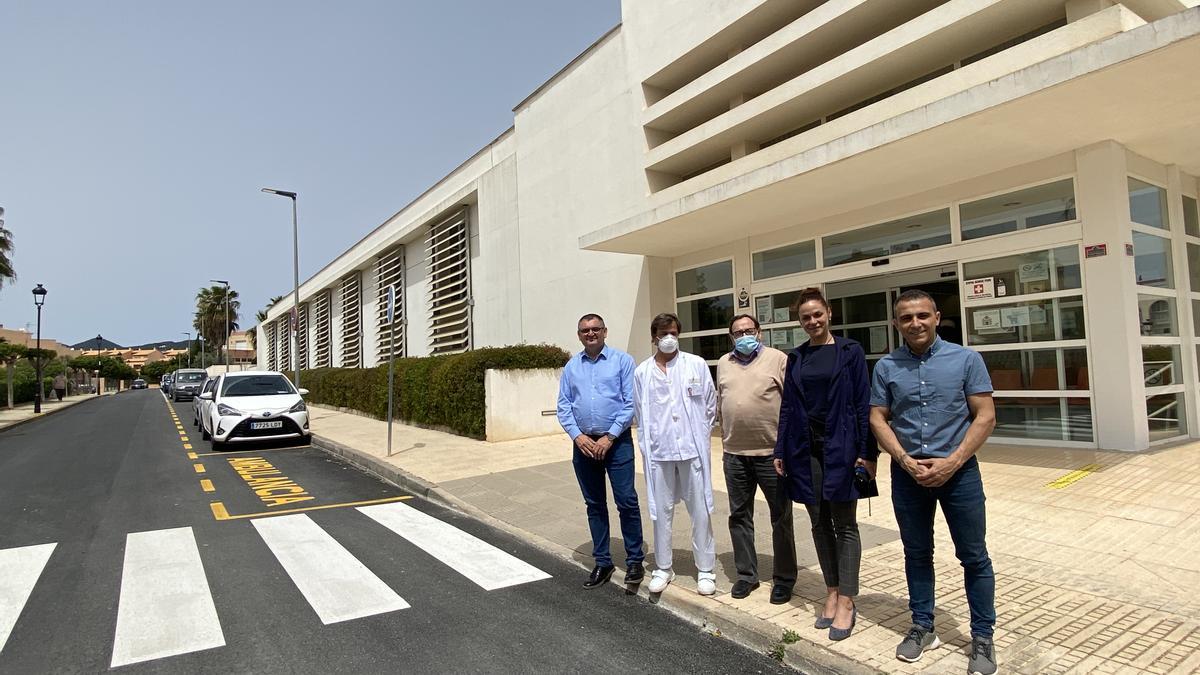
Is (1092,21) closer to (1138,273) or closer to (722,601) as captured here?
(1138,273)

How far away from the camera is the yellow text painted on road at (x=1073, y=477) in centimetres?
681

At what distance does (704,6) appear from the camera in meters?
13.4

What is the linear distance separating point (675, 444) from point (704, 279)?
9.87 m

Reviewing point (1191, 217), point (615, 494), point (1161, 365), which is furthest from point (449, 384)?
point (1191, 217)

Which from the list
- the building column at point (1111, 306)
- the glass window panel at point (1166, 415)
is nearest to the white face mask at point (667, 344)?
the building column at point (1111, 306)

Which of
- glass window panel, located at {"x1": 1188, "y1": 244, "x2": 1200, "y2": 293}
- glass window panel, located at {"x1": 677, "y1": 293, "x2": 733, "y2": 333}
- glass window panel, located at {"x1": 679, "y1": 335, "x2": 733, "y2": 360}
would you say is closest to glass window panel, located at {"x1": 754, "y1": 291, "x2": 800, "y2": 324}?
glass window panel, located at {"x1": 677, "y1": 293, "x2": 733, "y2": 333}

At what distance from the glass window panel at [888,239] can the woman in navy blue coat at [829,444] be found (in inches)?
279

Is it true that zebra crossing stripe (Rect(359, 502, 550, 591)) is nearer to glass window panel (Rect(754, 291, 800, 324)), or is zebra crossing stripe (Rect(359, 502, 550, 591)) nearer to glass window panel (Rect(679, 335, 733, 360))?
glass window panel (Rect(754, 291, 800, 324))

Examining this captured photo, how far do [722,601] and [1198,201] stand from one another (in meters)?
10.6

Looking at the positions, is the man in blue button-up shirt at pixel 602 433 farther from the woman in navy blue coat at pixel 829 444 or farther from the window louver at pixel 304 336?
the window louver at pixel 304 336

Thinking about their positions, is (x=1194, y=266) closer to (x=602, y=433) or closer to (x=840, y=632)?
(x=840, y=632)

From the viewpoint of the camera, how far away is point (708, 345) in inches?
551

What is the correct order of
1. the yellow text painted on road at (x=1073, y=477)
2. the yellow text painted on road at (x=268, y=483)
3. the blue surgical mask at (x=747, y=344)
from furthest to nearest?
the yellow text painted on road at (x=268, y=483) < the yellow text painted on road at (x=1073, y=477) < the blue surgical mask at (x=747, y=344)

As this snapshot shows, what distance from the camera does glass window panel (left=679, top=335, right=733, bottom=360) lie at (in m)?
13.6
